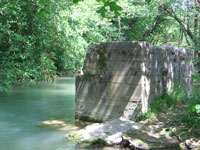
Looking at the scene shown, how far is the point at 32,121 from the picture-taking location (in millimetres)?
8281

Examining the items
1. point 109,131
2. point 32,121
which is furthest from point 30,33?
point 109,131

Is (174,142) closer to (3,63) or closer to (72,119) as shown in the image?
(72,119)

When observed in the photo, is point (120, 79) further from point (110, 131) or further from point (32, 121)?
point (32, 121)

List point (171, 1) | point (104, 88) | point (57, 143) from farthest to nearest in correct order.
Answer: point (171, 1) → point (104, 88) → point (57, 143)

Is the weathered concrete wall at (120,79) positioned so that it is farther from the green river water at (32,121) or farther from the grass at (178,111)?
the green river water at (32,121)

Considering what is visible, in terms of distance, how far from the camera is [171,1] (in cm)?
1465

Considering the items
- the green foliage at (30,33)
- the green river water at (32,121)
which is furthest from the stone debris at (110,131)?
the green foliage at (30,33)

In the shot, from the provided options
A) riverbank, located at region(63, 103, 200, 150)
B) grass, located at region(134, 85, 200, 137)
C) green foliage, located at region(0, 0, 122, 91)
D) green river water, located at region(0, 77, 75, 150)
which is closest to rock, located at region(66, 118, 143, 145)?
riverbank, located at region(63, 103, 200, 150)

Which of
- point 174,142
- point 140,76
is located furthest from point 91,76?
point 174,142

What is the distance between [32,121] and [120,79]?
3.23 metres

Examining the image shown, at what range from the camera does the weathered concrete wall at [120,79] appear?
6773mm

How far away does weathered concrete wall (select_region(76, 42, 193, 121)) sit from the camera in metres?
6.77

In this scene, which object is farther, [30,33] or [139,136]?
[30,33]

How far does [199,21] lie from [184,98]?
8.16 m
